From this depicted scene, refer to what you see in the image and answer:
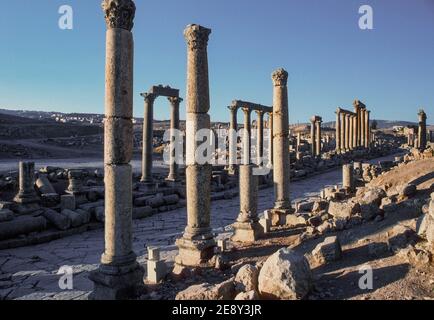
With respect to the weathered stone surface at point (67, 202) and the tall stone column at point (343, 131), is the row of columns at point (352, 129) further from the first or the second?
the weathered stone surface at point (67, 202)

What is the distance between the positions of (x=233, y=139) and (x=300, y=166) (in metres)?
6.87

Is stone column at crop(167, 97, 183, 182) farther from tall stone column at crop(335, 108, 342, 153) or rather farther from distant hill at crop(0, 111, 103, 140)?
distant hill at crop(0, 111, 103, 140)

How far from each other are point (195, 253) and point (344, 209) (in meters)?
4.44

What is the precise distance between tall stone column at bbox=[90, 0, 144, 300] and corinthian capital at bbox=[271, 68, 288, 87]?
19.8ft

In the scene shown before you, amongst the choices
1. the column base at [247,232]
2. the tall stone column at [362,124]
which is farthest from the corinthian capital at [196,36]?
the tall stone column at [362,124]

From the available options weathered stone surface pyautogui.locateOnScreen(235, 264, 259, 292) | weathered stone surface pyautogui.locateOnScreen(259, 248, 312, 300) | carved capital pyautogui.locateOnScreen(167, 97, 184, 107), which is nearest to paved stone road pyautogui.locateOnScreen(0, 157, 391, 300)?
weathered stone surface pyautogui.locateOnScreen(235, 264, 259, 292)

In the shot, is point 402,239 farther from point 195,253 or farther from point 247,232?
point 247,232

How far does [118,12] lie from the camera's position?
7023mm

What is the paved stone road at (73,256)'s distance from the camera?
25.3ft

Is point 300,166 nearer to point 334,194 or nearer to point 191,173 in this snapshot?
point 334,194

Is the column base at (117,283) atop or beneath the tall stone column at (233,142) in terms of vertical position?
beneath

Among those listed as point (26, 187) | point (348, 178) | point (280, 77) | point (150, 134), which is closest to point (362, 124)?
point (348, 178)

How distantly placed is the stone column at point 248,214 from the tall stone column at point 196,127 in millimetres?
1924

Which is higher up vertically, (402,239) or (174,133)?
(174,133)
